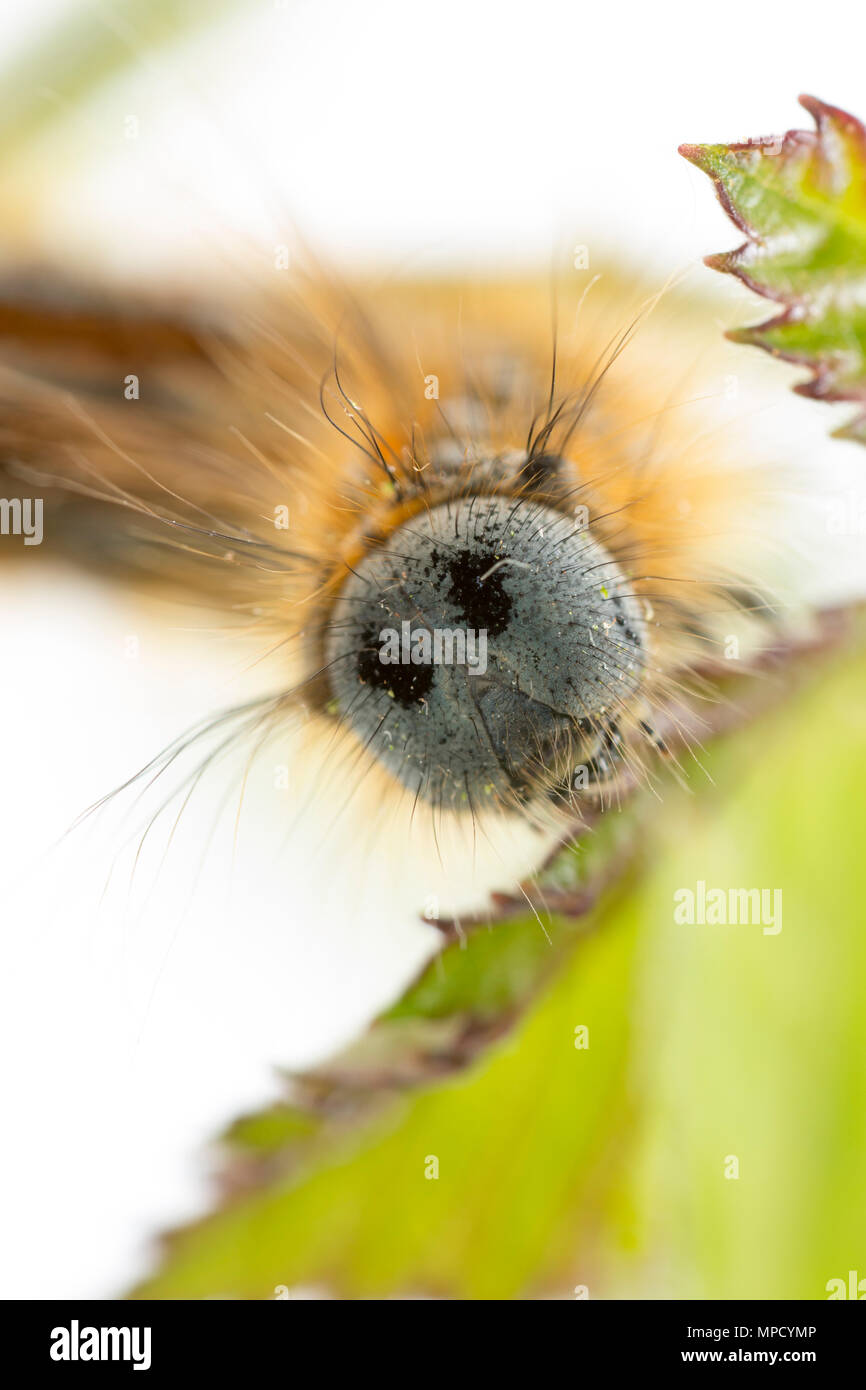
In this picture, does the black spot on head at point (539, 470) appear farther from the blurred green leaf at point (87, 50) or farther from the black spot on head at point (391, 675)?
the blurred green leaf at point (87, 50)

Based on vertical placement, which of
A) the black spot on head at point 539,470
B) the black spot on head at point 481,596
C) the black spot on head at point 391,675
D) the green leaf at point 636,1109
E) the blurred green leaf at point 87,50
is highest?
the blurred green leaf at point 87,50

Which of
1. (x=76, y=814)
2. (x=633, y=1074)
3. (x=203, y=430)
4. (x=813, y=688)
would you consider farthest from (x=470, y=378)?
(x=76, y=814)

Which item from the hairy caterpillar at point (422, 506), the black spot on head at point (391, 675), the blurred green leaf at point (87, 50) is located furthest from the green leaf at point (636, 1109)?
the blurred green leaf at point (87, 50)

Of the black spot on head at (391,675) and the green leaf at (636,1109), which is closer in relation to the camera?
the black spot on head at (391,675)

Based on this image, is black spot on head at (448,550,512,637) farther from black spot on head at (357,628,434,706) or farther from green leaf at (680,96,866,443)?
green leaf at (680,96,866,443)

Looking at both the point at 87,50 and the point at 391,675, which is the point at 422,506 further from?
the point at 87,50

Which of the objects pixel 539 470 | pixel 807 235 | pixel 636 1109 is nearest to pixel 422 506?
pixel 539 470
